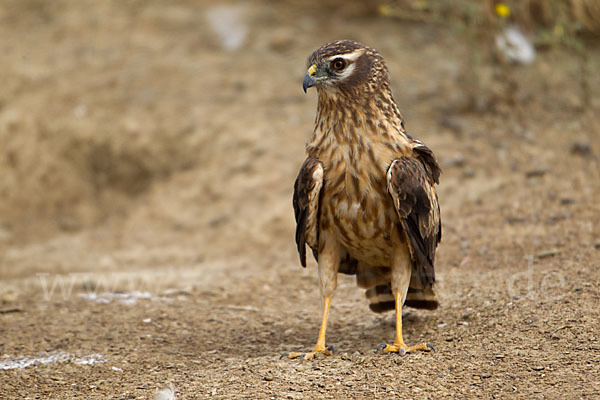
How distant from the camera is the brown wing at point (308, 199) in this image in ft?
14.3

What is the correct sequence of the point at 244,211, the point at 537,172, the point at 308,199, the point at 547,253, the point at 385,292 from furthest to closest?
the point at 244,211 < the point at 537,172 < the point at 547,253 < the point at 385,292 < the point at 308,199

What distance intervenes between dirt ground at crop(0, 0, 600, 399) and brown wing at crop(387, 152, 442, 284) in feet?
1.99

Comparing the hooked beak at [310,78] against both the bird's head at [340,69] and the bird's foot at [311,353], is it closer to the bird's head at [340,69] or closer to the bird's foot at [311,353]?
the bird's head at [340,69]

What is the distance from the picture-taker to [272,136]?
9.07 metres

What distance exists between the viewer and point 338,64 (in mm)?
4402

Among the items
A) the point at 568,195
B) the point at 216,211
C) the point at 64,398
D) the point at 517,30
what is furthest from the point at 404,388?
the point at 517,30

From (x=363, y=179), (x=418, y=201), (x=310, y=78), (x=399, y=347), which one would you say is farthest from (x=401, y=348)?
(x=310, y=78)

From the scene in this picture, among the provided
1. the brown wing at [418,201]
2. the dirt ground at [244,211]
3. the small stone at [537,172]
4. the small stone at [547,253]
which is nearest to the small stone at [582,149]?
the dirt ground at [244,211]

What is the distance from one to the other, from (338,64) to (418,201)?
98 cm

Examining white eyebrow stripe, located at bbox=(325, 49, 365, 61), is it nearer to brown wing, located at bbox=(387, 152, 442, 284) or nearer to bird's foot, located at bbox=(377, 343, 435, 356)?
brown wing, located at bbox=(387, 152, 442, 284)

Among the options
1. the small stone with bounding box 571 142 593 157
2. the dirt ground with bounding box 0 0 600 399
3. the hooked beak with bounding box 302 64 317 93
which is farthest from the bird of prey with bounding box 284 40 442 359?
the small stone with bounding box 571 142 593 157

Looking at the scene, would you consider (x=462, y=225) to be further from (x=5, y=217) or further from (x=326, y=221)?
(x=5, y=217)

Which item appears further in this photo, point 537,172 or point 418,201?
point 537,172

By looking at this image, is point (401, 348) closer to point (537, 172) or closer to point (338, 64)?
point (338, 64)
